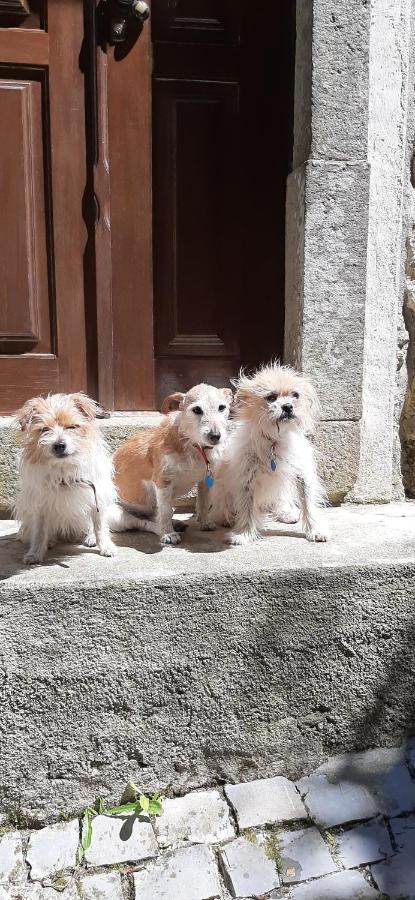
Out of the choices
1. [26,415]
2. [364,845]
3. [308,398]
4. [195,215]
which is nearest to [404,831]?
[364,845]

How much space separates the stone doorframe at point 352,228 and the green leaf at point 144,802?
6.24 feet

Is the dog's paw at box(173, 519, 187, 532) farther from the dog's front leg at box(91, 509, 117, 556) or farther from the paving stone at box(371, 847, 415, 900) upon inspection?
the paving stone at box(371, 847, 415, 900)

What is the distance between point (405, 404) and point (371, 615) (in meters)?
1.49

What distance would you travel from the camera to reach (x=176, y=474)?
3.08m

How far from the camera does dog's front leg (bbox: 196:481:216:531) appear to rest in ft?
11.1

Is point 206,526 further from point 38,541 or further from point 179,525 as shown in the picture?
point 38,541

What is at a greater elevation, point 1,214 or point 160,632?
point 1,214

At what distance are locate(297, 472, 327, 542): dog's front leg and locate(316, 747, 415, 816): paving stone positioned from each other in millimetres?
973

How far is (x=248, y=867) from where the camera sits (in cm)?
239

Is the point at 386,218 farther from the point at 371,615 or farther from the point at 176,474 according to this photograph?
the point at 371,615

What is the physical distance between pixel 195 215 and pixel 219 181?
243 millimetres

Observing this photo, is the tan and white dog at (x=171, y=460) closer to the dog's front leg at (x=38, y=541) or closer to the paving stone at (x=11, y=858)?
the dog's front leg at (x=38, y=541)

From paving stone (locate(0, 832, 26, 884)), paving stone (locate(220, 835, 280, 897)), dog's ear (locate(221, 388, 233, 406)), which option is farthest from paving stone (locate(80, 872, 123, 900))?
dog's ear (locate(221, 388, 233, 406))

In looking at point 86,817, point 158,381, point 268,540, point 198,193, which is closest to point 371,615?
point 268,540
